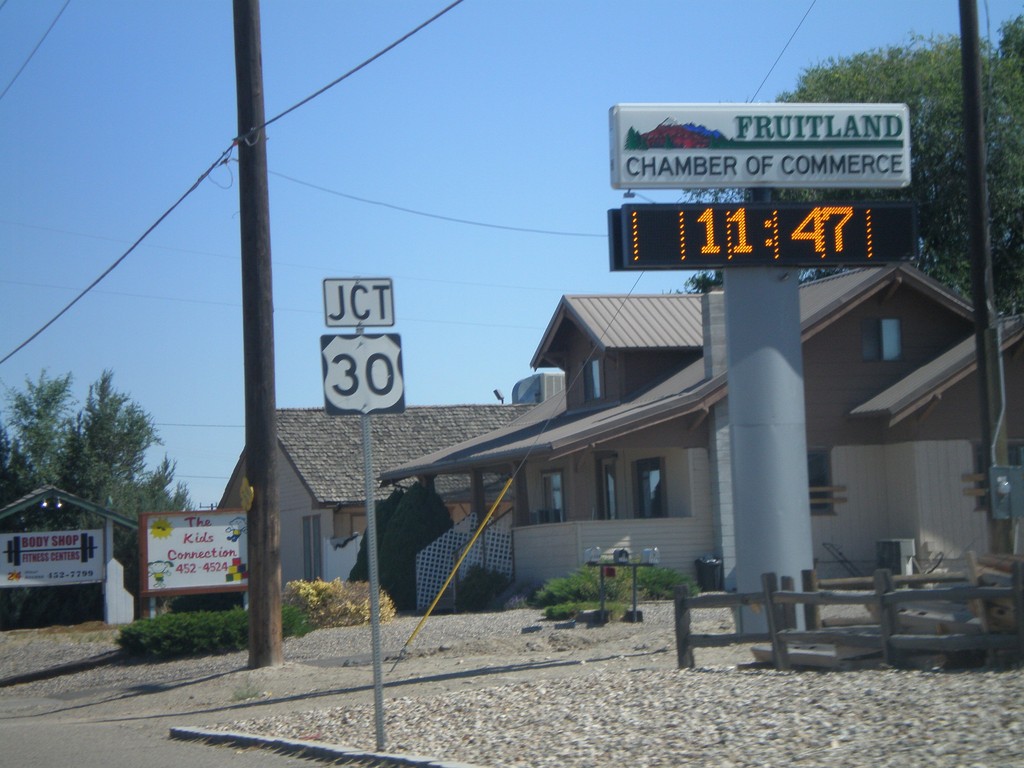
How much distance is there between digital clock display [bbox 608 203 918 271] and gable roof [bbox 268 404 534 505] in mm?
20276

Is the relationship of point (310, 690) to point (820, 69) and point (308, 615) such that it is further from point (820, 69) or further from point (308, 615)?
point (820, 69)

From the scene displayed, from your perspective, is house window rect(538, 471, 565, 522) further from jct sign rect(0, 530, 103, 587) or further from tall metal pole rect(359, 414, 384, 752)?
tall metal pole rect(359, 414, 384, 752)

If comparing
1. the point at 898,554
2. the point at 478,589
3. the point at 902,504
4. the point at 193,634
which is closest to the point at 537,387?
the point at 478,589

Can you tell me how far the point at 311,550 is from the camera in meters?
36.1

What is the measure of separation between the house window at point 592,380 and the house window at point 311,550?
9542 millimetres

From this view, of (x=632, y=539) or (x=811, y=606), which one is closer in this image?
(x=811, y=606)

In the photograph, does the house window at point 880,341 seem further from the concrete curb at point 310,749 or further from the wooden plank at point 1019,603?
the concrete curb at point 310,749

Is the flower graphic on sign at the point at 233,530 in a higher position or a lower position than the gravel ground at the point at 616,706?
higher

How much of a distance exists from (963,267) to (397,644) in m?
26.1

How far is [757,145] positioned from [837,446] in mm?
11905

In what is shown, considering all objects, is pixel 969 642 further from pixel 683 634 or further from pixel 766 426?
pixel 766 426

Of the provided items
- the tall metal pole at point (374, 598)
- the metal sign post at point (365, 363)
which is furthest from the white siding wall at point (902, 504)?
the metal sign post at point (365, 363)

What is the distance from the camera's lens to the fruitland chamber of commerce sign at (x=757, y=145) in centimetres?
1453

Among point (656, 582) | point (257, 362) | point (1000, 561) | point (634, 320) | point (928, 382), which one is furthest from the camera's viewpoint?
point (634, 320)
